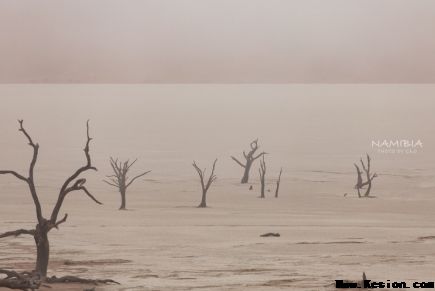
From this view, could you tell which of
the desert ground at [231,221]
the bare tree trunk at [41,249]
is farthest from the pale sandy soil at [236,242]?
the bare tree trunk at [41,249]

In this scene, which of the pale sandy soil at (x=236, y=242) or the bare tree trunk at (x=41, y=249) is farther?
the pale sandy soil at (x=236, y=242)

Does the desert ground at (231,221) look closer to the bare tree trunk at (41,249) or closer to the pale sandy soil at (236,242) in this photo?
the pale sandy soil at (236,242)

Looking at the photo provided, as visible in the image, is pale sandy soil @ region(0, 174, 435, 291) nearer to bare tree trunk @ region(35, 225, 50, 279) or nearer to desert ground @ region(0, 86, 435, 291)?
desert ground @ region(0, 86, 435, 291)

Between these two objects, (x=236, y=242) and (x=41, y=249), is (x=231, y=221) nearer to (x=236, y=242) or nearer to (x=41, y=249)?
(x=236, y=242)

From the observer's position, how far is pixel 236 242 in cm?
2716

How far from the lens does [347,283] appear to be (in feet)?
65.3

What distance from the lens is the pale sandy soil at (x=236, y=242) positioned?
70.5ft

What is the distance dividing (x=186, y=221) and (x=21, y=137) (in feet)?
164

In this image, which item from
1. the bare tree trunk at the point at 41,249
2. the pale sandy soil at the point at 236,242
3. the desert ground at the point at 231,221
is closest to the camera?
the bare tree trunk at the point at 41,249

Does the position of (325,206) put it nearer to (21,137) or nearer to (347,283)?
(347,283)

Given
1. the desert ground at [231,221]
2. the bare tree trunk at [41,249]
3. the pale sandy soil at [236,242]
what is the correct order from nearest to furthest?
the bare tree trunk at [41,249] < the pale sandy soil at [236,242] < the desert ground at [231,221]

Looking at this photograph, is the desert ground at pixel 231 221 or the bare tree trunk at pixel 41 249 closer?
the bare tree trunk at pixel 41 249

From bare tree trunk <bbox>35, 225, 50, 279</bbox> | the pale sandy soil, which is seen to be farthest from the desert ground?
bare tree trunk <bbox>35, 225, 50, 279</bbox>

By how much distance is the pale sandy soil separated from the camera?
70.5ft
